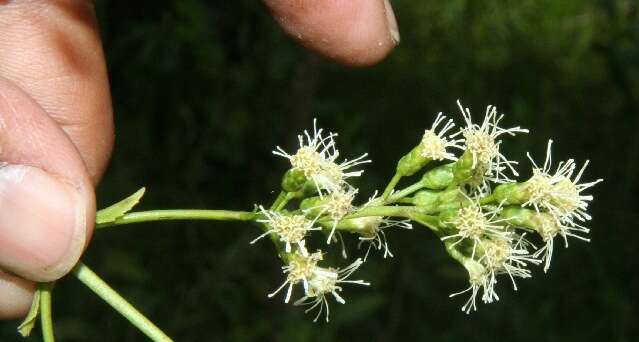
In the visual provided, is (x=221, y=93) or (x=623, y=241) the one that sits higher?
(x=623, y=241)

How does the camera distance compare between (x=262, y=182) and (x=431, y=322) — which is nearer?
(x=431, y=322)

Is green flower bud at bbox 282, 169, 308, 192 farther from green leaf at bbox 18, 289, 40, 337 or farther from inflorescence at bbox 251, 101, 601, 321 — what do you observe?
green leaf at bbox 18, 289, 40, 337

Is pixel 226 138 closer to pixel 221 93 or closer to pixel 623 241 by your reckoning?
pixel 221 93

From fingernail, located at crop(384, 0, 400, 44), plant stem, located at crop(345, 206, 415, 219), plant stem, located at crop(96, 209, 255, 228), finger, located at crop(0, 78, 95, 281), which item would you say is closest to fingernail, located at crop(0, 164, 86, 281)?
finger, located at crop(0, 78, 95, 281)

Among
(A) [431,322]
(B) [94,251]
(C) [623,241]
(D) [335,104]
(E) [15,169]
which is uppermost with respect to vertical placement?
(C) [623,241]

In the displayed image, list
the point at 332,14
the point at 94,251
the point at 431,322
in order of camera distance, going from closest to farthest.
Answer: the point at 332,14 < the point at 94,251 < the point at 431,322

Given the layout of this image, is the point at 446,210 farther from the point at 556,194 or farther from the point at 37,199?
the point at 37,199

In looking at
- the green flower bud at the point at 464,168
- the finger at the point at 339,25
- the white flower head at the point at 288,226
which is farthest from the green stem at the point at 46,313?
the finger at the point at 339,25

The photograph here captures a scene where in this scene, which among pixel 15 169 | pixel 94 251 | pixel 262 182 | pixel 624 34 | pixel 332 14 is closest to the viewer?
pixel 15 169

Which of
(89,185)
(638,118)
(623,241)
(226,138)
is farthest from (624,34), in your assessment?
(89,185)
